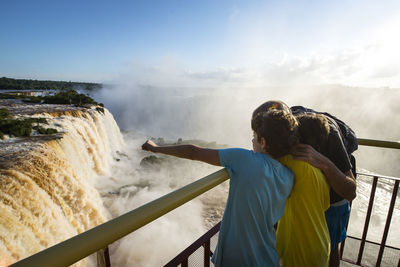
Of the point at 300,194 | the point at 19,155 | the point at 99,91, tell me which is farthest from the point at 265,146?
the point at 99,91

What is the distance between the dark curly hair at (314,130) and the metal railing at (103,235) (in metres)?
0.84

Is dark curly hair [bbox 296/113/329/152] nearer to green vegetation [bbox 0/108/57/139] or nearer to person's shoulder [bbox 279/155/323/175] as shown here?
person's shoulder [bbox 279/155/323/175]

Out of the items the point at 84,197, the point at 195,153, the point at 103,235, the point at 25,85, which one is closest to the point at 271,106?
the point at 195,153

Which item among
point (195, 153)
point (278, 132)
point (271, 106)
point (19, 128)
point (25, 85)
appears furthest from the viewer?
point (25, 85)

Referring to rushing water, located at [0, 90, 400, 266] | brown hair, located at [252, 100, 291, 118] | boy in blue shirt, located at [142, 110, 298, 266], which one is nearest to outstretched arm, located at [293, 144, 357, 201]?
boy in blue shirt, located at [142, 110, 298, 266]

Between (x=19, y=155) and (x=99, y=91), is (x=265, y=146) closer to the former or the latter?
(x=19, y=155)

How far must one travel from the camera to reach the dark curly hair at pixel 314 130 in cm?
145

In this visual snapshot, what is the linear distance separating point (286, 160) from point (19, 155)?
886 cm

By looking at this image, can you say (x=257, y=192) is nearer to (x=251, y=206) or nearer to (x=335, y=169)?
(x=251, y=206)

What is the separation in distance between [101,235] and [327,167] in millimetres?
1320

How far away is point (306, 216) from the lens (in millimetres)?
1390

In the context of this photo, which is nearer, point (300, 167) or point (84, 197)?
point (300, 167)

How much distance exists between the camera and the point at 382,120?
53906 millimetres

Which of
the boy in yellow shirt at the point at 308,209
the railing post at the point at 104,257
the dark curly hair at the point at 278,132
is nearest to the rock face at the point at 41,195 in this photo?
the railing post at the point at 104,257
